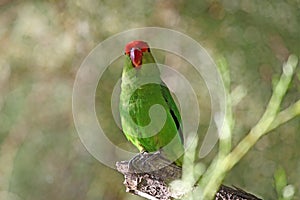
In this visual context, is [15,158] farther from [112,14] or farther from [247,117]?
[247,117]

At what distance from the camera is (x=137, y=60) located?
991 mm

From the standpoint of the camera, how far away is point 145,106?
991 millimetres

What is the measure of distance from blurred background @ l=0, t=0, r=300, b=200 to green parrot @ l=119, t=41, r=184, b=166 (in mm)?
661

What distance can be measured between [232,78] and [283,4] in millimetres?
244

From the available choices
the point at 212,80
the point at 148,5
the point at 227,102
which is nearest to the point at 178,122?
the point at 212,80

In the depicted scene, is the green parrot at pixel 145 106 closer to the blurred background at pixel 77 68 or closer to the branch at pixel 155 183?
the branch at pixel 155 183

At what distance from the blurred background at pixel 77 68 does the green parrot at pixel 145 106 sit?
0.66 metres

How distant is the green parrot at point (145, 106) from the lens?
98 cm

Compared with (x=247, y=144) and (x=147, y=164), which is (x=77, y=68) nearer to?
(x=147, y=164)

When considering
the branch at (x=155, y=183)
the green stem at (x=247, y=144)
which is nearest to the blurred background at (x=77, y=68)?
the branch at (x=155, y=183)

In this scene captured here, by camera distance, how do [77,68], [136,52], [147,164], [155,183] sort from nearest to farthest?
[155,183]
[147,164]
[136,52]
[77,68]

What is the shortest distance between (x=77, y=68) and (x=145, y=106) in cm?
79

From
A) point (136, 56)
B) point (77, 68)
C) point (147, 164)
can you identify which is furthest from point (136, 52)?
point (77, 68)

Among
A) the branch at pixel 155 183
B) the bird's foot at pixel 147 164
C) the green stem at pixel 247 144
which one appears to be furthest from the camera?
the bird's foot at pixel 147 164
